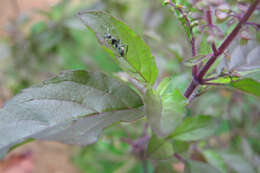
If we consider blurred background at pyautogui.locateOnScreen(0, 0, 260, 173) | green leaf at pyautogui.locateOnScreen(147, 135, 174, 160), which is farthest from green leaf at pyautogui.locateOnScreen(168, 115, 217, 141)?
blurred background at pyautogui.locateOnScreen(0, 0, 260, 173)

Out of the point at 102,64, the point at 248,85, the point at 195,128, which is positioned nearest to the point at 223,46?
the point at 248,85

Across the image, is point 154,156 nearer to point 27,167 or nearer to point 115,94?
point 115,94

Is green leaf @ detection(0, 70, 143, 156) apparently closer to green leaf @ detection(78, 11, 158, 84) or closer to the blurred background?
green leaf @ detection(78, 11, 158, 84)

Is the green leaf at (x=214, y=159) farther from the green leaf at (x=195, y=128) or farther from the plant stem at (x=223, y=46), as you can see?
the plant stem at (x=223, y=46)

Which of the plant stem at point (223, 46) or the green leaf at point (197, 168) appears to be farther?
the green leaf at point (197, 168)

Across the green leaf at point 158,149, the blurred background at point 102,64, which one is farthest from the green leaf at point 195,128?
the blurred background at point 102,64

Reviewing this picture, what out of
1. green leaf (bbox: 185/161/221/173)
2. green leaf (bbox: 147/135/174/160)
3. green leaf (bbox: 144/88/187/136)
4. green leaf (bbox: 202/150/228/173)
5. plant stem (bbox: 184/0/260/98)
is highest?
plant stem (bbox: 184/0/260/98)

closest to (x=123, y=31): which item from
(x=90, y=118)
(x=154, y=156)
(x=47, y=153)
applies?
(x=90, y=118)

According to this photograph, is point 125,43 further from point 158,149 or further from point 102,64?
point 102,64
